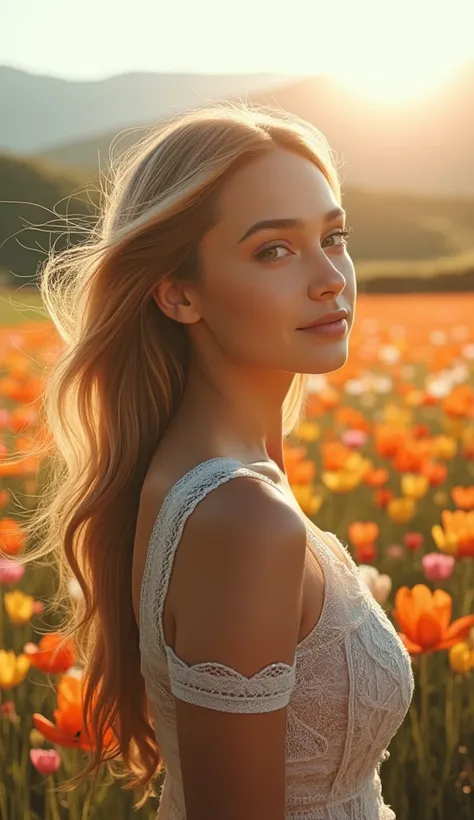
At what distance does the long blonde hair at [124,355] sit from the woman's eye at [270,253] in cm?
11

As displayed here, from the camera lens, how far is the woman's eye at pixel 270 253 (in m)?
1.87

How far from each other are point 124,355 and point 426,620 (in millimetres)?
984

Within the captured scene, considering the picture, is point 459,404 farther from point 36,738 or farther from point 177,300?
point 177,300

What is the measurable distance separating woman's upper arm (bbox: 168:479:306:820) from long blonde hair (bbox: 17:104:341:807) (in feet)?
1.56

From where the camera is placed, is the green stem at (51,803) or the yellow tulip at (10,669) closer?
the green stem at (51,803)

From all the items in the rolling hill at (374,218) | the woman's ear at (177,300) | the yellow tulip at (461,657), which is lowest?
the rolling hill at (374,218)

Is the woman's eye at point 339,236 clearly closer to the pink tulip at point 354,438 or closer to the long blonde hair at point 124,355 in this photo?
the long blonde hair at point 124,355

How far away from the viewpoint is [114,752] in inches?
95.1

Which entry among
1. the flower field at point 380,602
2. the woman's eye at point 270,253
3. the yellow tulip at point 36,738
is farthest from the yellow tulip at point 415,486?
the woman's eye at point 270,253

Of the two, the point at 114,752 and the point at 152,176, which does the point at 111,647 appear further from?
Result: the point at 152,176

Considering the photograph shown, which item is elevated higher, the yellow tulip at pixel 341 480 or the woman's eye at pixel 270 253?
the woman's eye at pixel 270 253

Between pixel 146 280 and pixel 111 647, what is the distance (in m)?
0.70

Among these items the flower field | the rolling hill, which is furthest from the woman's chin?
the rolling hill

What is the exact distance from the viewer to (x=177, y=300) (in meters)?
1.98
